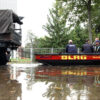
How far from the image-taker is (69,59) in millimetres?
14656

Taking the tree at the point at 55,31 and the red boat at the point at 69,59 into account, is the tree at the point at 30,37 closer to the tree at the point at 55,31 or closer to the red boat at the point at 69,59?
the tree at the point at 55,31

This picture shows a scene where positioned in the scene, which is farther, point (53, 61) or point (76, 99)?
point (53, 61)

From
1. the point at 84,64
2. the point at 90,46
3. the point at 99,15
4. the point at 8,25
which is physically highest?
the point at 99,15

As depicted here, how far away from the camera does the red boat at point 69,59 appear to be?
14586 mm

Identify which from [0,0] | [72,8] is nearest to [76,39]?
[72,8]

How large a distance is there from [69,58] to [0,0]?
12453 millimetres

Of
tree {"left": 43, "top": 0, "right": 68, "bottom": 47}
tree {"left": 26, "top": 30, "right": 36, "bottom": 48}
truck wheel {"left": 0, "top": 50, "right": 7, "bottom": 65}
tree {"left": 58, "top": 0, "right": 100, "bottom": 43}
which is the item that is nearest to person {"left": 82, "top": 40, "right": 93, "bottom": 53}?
truck wheel {"left": 0, "top": 50, "right": 7, "bottom": 65}

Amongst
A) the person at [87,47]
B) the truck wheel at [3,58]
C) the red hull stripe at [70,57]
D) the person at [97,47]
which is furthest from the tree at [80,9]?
the truck wheel at [3,58]

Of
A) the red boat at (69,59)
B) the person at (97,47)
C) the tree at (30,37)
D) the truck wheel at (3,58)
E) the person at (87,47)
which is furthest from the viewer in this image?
the tree at (30,37)

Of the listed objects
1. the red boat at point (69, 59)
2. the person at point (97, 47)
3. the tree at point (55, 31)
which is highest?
the tree at point (55, 31)

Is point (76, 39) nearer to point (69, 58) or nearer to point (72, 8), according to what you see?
point (72, 8)

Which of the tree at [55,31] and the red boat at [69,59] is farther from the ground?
the tree at [55,31]

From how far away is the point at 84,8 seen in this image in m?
28.0

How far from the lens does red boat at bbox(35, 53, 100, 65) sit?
14.6 meters
